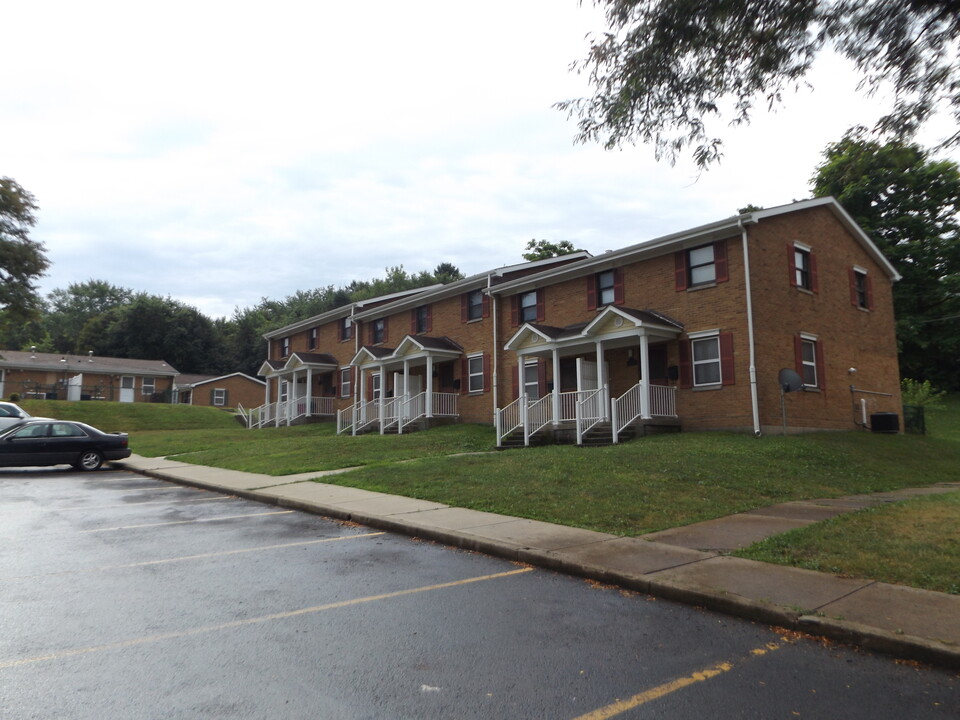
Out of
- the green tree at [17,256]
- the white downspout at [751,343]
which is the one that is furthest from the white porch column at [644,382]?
the green tree at [17,256]

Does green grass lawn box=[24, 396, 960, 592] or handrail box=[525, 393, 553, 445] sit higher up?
handrail box=[525, 393, 553, 445]

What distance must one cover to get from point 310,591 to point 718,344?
15.2m

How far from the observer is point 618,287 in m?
21.2

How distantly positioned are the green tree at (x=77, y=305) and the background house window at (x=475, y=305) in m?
76.6

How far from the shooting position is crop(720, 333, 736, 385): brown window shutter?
17969mm

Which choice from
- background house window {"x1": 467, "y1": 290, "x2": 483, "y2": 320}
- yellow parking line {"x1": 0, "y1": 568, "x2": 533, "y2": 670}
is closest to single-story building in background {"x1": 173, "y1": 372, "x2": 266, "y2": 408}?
background house window {"x1": 467, "y1": 290, "x2": 483, "y2": 320}

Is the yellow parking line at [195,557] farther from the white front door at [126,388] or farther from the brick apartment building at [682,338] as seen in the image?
the white front door at [126,388]

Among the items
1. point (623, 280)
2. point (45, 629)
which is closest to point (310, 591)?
point (45, 629)

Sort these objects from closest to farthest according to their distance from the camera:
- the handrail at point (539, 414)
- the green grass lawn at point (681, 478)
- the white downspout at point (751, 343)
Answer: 1. the green grass lawn at point (681, 478)
2. the white downspout at point (751, 343)
3. the handrail at point (539, 414)

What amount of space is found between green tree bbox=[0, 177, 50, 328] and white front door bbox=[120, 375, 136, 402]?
21241 mm

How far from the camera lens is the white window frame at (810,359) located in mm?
19031

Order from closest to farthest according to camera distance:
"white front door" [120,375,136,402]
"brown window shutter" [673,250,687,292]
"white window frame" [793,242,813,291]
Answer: "brown window shutter" [673,250,687,292] < "white window frame" [793,242,813,291] < "white front door" [120,375,136,402]

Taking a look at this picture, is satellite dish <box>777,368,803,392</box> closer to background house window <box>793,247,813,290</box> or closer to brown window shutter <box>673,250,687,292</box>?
brown window shutter <box>673,250,687,292</box>

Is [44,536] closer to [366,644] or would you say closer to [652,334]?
[366,644]
